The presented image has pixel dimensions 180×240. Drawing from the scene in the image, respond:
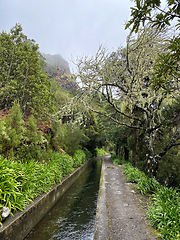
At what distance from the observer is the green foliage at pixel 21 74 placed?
703 centimetres

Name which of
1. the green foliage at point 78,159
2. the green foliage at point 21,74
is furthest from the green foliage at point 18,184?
the green foliage at point 78,159

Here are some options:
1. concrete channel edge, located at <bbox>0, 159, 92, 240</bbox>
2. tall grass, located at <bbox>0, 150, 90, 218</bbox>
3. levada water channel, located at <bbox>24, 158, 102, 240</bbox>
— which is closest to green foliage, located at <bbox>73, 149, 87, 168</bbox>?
levada water channel, located at <bbox>24, 158, 102, 240</bbox>

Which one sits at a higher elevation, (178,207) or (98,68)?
(98,68)

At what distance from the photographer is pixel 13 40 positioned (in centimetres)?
764

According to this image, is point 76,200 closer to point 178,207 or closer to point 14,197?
point 14,197

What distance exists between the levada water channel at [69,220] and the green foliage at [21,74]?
4065mm

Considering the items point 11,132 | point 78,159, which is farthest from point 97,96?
point 78,159

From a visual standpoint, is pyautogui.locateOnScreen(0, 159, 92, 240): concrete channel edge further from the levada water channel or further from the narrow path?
the narrow path

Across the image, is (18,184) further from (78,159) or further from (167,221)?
(78,159)

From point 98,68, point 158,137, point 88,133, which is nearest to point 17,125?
point 98,68

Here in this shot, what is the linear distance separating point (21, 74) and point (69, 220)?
6.33 metres

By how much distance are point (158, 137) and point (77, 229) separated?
7.53 m

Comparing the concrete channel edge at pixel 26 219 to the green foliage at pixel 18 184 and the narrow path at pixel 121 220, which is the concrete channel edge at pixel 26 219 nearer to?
the green foliage at pixel 18 184

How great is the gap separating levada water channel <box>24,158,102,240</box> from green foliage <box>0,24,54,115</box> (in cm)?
407
